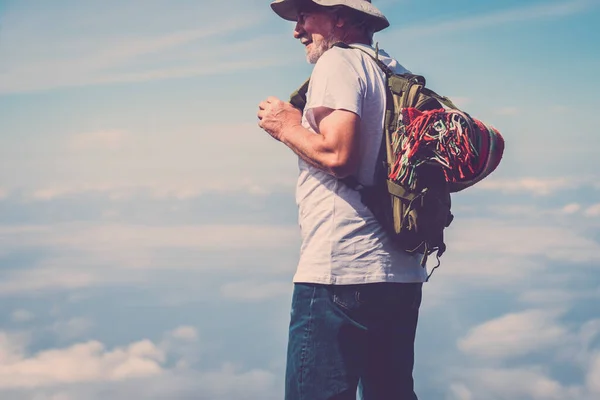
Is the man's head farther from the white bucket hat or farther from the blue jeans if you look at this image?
the blue jeans

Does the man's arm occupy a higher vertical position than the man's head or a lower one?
lower

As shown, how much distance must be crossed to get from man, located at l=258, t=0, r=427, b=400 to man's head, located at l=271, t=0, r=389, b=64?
0.15 ft

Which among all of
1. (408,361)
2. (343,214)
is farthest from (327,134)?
(408,361)

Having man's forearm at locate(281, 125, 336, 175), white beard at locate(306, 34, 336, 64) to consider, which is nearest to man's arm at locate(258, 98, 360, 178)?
man's forearm at locate(281, 125, 336, 175)

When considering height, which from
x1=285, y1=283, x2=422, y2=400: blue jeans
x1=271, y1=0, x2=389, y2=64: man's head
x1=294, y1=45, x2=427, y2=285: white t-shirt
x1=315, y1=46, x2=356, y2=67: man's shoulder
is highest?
x1=271, y1=0, x2=389, y2=64: man's head

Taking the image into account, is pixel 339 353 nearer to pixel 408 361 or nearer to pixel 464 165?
pixel 408 361

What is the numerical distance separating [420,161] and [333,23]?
2.73ft

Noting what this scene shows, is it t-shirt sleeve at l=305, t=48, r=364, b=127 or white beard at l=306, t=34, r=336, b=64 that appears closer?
t-shirt sleeve at l=305, t=48, r=364, b=127

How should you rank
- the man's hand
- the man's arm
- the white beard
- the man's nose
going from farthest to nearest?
the man's nose
the white beard
the man's hand
the man's arm

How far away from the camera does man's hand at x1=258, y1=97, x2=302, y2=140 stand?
480 centimetres

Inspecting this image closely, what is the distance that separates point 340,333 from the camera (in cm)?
471

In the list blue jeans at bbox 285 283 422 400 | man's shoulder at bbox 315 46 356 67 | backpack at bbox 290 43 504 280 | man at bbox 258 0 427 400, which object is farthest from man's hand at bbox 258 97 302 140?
blue jeans at bbox 285 283 422 400

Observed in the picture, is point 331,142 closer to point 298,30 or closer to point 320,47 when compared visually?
point 320,47

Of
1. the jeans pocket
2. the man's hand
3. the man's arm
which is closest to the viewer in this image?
the man's arm
